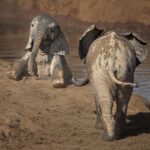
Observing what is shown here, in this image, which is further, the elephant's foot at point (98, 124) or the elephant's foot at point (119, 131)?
the elephant's foot at point (98, 124)

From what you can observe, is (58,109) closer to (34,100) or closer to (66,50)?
(34,100)

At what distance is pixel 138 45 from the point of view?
8523mm

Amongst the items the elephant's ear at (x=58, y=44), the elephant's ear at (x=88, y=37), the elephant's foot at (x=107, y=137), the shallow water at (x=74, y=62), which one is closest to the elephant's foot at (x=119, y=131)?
the elephant's foot at (x=107, y=137)

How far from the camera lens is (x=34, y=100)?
10023mm

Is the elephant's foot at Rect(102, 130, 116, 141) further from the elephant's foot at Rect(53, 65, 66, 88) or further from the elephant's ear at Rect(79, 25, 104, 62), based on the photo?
the elephant's foot at Rect(53, 65, 66, 88)

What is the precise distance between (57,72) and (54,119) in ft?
7.17

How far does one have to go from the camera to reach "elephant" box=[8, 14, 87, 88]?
1103 cm

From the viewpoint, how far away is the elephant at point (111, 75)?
7.83m

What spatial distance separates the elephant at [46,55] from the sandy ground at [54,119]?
0.72ft

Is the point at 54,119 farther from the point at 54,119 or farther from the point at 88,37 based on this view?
the point at 88,37

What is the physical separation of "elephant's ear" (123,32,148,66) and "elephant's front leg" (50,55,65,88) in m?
2.64

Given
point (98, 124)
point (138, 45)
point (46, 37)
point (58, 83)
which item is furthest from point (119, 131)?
point (46, 37)

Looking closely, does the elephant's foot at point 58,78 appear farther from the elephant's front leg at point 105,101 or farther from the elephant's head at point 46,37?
the elephant's front leg at point 105,101

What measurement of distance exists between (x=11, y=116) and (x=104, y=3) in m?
21.6
